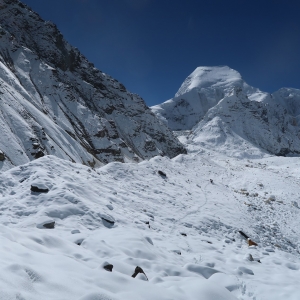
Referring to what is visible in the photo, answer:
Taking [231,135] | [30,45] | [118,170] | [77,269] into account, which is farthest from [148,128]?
[77,269]

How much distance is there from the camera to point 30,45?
75.1 m

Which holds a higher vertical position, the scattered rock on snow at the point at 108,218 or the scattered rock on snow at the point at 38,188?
the scattered rock on snow at the point at 38,188

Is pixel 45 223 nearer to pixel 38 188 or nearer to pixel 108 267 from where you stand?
pixel 38 188

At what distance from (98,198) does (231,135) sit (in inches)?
4651

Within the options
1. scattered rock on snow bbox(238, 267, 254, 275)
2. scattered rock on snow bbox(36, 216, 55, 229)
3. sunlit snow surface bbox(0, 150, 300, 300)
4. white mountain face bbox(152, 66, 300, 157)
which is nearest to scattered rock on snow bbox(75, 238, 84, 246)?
sunlit snow surface bbox(0, 150, 300, 300)

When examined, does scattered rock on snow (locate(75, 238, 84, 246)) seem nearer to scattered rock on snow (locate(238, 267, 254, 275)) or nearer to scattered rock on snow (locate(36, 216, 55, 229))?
scattered rock on snow (locate(36, 216, 55, 229))

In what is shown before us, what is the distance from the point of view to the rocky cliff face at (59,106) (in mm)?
34000

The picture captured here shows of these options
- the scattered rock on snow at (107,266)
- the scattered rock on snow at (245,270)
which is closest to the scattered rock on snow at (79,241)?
the scattered rock on snow at (107,266)

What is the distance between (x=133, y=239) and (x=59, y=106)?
180 ft

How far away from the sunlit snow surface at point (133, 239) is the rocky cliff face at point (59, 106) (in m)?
18.0

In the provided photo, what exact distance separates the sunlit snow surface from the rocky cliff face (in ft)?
59.2

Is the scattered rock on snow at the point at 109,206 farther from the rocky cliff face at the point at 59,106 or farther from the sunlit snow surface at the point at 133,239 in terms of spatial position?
the rocky cliff face at the point at 59,106

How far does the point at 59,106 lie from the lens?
55.7 m

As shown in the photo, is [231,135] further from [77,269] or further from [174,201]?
[77,269]
